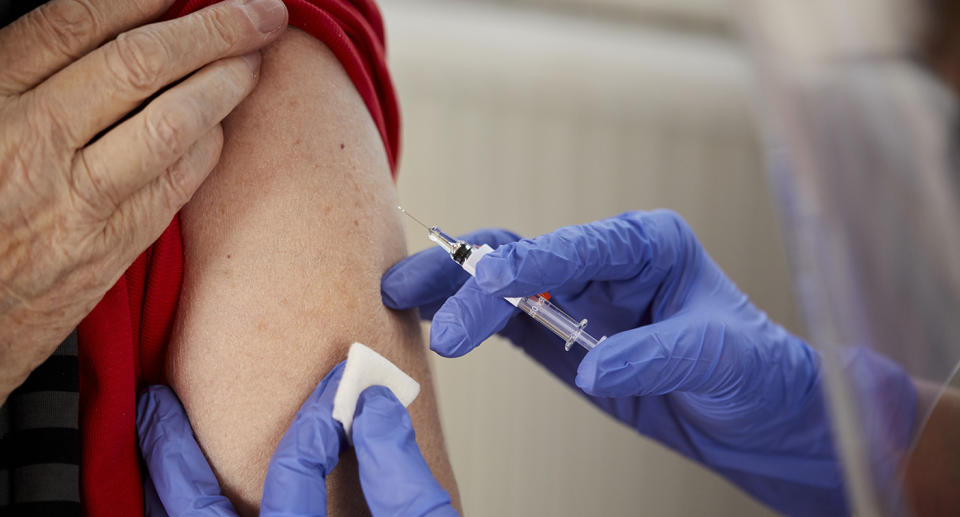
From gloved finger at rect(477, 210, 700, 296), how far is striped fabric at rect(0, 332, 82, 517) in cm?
50

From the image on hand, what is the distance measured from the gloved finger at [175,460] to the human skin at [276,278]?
15 mm

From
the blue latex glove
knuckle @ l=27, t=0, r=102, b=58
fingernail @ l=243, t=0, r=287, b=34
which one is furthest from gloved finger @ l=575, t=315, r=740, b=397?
knuckle @ l=27, t=0, r=102, b=58

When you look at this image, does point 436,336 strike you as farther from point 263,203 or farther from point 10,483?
point 10,483

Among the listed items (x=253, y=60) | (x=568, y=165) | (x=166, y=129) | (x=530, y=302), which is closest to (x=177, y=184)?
(x=166, y=129)

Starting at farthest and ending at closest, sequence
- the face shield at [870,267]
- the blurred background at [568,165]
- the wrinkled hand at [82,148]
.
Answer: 1. the blurred background at [568,165]
2. the wrinkled hand at [82,148]
3. the face shield at [870,267]

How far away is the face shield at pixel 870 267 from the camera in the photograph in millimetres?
559

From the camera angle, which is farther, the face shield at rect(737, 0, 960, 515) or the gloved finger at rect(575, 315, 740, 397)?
the gloved finger at rect(575, 315, 740, 397)

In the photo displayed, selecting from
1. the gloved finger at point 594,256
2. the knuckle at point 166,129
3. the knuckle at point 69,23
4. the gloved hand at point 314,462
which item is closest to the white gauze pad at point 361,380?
the gloved hand at point 314,462

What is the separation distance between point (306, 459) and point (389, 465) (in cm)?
9

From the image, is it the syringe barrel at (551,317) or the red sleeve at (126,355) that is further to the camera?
the syringe barrel at (551,317)

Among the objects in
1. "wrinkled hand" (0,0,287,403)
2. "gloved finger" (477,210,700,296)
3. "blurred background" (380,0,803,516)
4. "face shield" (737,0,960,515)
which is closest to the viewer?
"face shield" (737,0,960,515)

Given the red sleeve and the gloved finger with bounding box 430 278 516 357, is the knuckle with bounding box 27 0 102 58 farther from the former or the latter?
the gloved finger with bounding box 430 278 516 357

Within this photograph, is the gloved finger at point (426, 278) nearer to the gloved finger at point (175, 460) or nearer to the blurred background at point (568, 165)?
the gloved finger at point (175, 460)

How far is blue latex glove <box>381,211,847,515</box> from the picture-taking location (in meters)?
0.94
